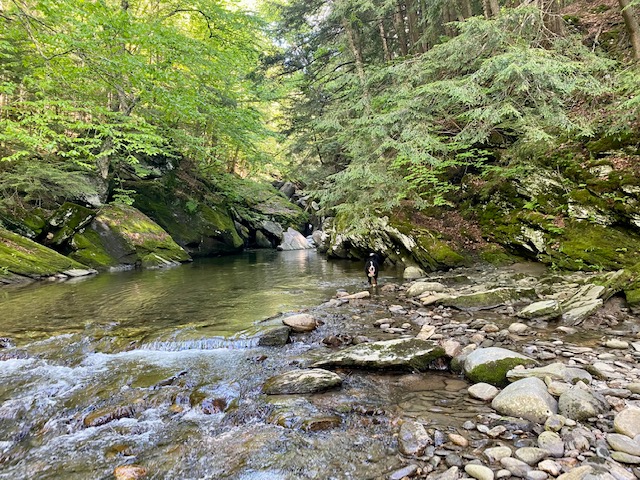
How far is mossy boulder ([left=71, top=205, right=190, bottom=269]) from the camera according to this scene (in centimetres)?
1496

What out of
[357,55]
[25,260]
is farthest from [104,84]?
[357,55]

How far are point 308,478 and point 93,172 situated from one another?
18.0m

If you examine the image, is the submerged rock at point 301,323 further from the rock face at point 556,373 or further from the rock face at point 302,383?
the rock face at point 556,373

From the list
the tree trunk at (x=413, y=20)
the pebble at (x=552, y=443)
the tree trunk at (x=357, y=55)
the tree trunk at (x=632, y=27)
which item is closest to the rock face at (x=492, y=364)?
the pebble at (x=552, y=443)

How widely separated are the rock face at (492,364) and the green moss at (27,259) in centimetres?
1400

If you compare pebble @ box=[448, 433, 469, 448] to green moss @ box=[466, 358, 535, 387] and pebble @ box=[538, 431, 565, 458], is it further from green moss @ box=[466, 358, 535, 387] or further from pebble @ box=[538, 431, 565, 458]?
green moss @ box=[466, 358, 535, 387]

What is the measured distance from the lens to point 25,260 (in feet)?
39.8

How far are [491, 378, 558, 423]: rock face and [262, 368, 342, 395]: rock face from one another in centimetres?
180

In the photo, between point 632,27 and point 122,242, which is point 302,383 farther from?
point 122,242

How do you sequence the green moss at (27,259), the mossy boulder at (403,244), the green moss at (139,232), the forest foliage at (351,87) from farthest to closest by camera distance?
the green moss at (139,232) → the green moss at (27,259) → the mossy boulder at (403,244) → the forest foliage at (351,87)

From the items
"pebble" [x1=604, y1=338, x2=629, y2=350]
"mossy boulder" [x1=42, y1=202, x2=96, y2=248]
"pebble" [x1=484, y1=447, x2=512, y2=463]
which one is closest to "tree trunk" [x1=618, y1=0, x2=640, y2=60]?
"pebble" [x1=604, y1=338, x2=629, y2=350]

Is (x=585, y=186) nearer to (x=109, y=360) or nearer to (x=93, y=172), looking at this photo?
(x=109, y=360)

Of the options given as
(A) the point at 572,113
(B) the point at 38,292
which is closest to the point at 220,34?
(B) the point at 38,292

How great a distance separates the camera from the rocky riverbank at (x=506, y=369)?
269cm
